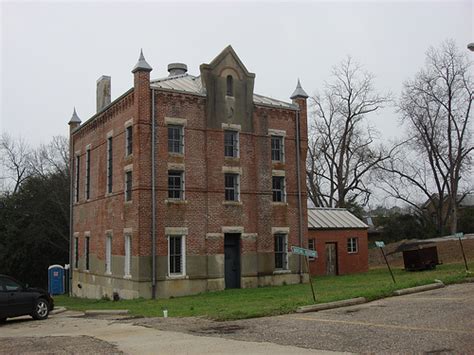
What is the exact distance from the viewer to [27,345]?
1209cm

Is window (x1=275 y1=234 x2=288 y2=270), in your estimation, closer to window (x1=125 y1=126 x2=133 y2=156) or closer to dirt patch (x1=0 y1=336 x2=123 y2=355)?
window (x1=125 y1=126 x2=133 y2=156)

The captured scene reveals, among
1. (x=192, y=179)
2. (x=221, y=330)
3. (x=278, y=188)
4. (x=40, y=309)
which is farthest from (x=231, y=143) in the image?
(x=221, y=330)

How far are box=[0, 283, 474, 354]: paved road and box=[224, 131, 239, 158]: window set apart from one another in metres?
13.0

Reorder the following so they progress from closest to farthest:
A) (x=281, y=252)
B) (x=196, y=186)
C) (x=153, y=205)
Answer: (x=153, y=205), (x=196, y=186), (x=281, y=252)

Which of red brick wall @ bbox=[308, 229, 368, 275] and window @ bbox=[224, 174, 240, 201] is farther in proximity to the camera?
red brick wall @ bbox=[308, 229, 368, 275]

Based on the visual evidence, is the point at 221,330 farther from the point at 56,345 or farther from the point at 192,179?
the point at 192,179

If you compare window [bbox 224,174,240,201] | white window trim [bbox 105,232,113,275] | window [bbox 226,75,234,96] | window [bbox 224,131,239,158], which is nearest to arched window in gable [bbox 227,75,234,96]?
window [bbox 226,75,234,96]

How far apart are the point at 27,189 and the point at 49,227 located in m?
4.68

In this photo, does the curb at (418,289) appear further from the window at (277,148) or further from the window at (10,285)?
the window at (277,148)

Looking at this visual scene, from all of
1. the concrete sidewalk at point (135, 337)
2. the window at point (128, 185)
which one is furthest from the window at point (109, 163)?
the concrete sidewalk at point (135, 337)

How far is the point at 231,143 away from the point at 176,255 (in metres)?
6.49

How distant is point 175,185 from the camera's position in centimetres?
2611

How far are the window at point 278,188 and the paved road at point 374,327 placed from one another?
43.1ft

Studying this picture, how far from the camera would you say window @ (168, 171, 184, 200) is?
85.1ft
